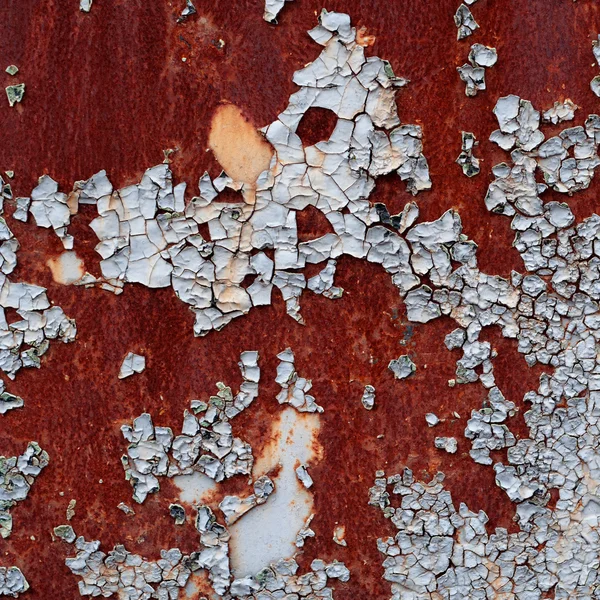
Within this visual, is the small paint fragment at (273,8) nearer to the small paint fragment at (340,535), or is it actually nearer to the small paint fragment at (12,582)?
the small paint fragment at (340,535)

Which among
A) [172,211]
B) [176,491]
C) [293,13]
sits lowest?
[176,491]

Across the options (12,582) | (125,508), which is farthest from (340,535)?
(12,582)

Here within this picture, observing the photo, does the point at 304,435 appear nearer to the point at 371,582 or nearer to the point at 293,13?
the point at 371,582

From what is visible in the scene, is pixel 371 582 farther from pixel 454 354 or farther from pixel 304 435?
pixel 454 354

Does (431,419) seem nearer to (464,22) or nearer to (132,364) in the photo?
(132,364)

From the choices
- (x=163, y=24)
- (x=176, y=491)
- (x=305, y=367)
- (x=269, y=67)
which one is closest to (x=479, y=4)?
(x=269, y=67)

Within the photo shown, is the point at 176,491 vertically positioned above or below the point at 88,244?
below

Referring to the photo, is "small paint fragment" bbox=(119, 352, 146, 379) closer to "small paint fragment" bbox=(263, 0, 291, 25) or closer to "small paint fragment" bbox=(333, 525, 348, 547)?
"small paint fragment" bbox=(333, 525, 348, 547)
